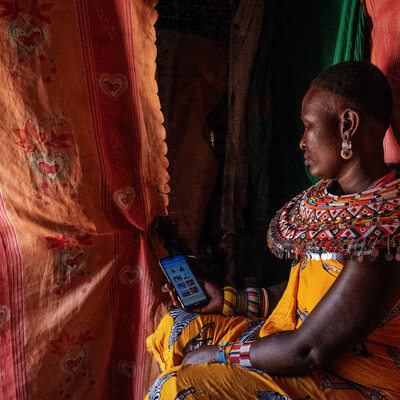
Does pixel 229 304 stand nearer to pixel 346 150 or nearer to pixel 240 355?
pixel 240 355

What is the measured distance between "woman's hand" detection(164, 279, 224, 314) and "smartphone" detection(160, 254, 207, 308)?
0.06 feet

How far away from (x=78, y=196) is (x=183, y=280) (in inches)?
17.4

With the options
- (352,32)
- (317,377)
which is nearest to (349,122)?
(352,32)

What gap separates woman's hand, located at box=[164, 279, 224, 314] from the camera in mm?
1361

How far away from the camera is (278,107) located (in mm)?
1751

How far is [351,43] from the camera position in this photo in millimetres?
1319

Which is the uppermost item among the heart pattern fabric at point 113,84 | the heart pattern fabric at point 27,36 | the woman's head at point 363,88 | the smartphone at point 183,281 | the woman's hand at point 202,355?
the heart pattern fabric at point 27,36

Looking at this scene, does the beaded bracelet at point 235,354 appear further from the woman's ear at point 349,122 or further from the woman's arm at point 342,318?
the woman's ear at point 349,122

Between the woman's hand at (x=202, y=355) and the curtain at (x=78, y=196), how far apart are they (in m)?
0.30

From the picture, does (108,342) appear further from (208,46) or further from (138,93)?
(208,46)

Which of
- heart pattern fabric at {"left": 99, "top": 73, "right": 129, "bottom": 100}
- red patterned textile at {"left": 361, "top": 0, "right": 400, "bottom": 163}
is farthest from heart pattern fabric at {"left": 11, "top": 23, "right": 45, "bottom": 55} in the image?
red patterned textile at {"left": 361, "top": 0, "right": 400, "bottom": 163}

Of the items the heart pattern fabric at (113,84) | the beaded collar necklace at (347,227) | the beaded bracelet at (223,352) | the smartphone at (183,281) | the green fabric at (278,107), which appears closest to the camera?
the beaded collar necklace at (347,227)

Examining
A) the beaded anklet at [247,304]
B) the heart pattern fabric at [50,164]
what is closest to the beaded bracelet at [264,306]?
the beaded anklet at [247,304]

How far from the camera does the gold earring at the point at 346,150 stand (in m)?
0.99
